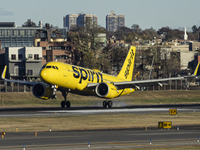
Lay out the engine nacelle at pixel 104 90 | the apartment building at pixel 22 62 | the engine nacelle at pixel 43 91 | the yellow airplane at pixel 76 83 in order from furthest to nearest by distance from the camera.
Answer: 1. the apartment building at pixel 22 62
2. the engine nacelle at pixel 104 90
3. the engine nacelle at pixel 43 91
4. the yellow airplane at pixel 76 83

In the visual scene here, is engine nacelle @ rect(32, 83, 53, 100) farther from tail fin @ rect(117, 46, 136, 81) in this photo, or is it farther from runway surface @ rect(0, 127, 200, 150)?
runway surface @ rect(0, 127, 200, 150)

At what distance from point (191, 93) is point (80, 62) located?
73.8 m

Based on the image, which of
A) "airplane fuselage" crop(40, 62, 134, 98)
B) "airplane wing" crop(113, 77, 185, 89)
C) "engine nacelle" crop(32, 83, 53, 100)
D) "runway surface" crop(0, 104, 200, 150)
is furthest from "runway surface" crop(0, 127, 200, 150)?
"airplane wing" crop(113, 77, 185, 89)

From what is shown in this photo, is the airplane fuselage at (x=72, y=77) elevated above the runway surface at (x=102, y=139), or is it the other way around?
the airplane fuselage at (x=72, y=77)

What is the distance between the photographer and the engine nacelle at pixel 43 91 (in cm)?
6869

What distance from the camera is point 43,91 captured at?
69188 millimetres

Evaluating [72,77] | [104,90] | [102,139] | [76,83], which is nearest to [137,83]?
[104,90]

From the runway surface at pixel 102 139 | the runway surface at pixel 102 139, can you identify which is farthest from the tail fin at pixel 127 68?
the runway surface at pixel 102 139

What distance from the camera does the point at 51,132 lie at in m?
43.0

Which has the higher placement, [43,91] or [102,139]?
[43,91]

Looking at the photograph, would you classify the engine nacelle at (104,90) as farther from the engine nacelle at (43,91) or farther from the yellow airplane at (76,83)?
the engine nacelle at (43,91)

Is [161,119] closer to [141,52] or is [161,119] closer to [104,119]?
[104,119]

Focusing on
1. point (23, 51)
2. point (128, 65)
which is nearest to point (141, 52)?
point (23, 51)

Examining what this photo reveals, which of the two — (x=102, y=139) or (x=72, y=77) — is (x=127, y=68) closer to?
(x=72, y=77)
